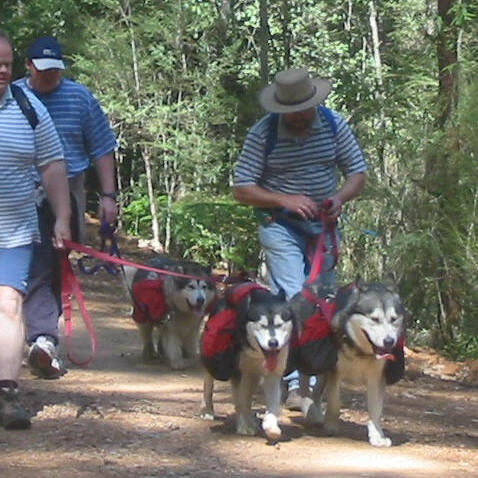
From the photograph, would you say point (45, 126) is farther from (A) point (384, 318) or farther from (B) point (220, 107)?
(B) point (220, 107)

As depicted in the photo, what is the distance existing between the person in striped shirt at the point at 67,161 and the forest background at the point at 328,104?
233 inches

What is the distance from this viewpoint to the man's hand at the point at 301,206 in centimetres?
755

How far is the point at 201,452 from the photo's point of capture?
21.9 ft

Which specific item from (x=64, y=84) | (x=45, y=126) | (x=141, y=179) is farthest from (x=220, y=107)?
(x=45, y=126)

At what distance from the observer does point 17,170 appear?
6.84 meters

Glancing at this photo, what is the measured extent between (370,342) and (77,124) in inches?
124

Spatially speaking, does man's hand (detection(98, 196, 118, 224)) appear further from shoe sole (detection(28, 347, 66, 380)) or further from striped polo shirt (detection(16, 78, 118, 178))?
shoe sole (detection(28, 347, 66, 380))

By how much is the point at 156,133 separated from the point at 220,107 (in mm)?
2143

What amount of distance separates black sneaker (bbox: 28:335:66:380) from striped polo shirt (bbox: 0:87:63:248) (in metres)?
1.65

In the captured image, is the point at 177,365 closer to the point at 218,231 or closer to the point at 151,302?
the point at 151,302

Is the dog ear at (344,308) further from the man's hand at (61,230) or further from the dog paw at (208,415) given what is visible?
the man's hand at (61,230)

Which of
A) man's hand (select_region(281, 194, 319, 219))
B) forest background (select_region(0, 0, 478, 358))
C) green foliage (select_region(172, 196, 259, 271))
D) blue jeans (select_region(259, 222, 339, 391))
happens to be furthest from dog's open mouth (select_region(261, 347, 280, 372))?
green foliage (select_region(172, 196, 259, 271))

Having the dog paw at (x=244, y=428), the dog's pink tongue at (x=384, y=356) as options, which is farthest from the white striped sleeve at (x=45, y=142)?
the dog's pink tongue at (x=384, y=356)

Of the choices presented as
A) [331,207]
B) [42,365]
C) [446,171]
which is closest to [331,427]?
[331,207]
